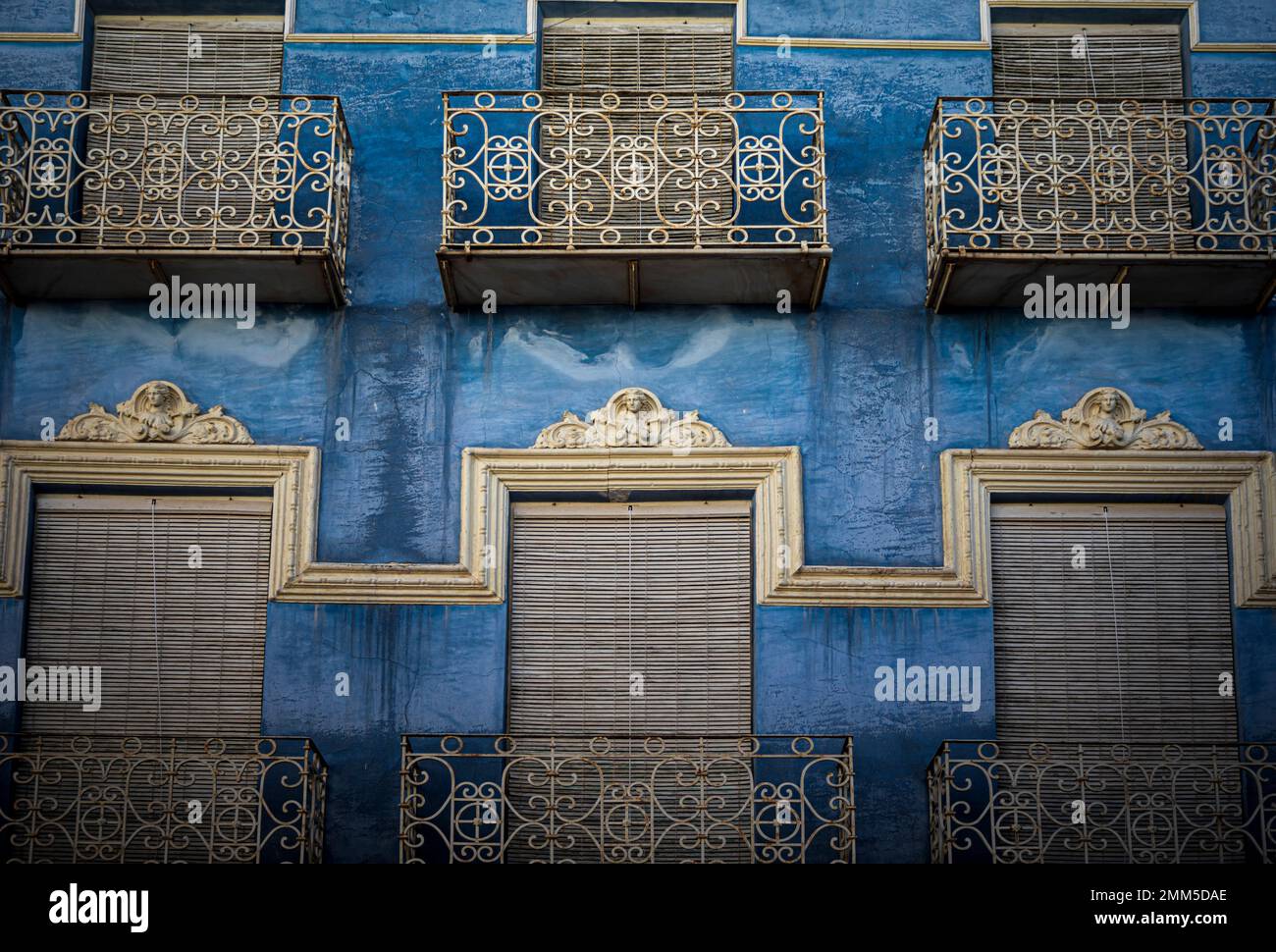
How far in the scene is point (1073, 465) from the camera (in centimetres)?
1550

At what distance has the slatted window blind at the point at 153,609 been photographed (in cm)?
1514

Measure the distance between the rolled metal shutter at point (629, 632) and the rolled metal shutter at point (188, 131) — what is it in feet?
9.98

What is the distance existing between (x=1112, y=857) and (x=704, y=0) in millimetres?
6961

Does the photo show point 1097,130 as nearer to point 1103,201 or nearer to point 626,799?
point 1103,201

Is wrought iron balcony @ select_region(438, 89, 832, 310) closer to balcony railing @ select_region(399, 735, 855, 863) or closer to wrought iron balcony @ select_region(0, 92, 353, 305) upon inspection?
wrought iron balcony @ select_region(0, 92, 353, 305)

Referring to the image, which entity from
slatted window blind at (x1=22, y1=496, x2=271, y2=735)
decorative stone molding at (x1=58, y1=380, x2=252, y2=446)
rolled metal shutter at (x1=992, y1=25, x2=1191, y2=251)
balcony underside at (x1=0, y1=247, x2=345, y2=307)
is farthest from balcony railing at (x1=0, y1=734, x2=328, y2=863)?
rolled metal shutter at (x1=992, y1=25, x2=1191, y2=251)

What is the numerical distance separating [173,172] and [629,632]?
15.3ft

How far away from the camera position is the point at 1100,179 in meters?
15.9

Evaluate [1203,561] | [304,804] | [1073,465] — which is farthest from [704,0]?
[304,804]

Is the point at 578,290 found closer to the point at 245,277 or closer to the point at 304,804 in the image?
the point at 245,277

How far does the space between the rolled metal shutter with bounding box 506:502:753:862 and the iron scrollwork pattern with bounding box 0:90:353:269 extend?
8.57 ft

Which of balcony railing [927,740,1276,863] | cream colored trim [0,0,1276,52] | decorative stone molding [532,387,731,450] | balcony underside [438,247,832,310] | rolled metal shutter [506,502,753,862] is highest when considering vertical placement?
cream colored trim [0,0,1276,52]

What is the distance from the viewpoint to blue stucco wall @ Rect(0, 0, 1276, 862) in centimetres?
1500
